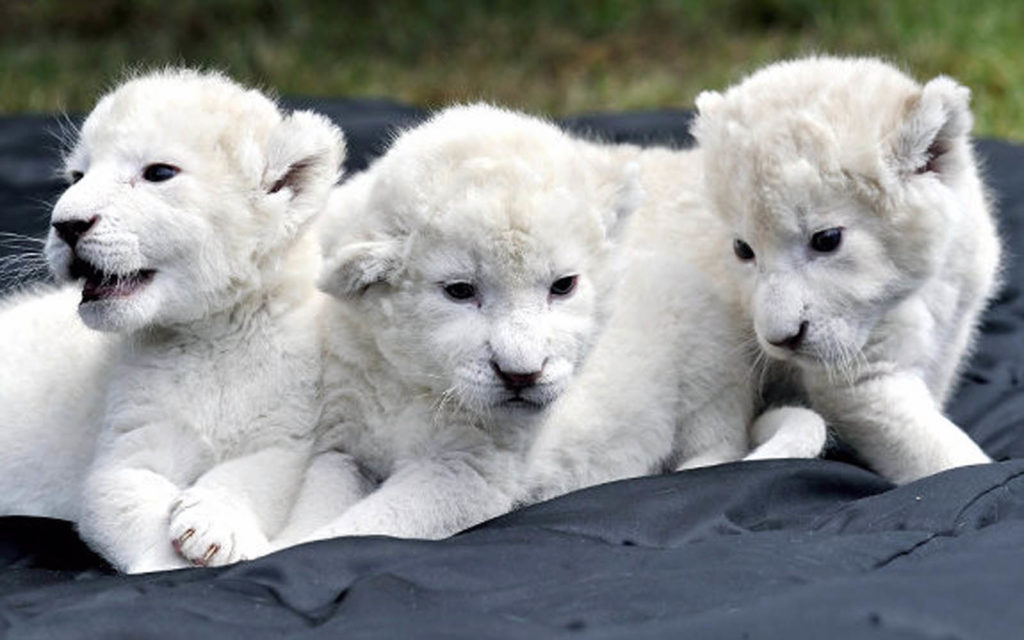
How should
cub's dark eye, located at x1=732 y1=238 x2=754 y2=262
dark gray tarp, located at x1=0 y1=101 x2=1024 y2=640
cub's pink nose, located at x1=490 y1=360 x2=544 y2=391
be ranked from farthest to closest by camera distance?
cub's dark eye, located at x1=732 y1=238 x2=754 y2=262 → cub's pink nose, located at x1=490 y1=360 x2=544 y2=391 → dark gray tarp, located at x1=0 y1=101 x2=1024 y2=640

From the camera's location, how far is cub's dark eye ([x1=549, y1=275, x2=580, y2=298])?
339cm

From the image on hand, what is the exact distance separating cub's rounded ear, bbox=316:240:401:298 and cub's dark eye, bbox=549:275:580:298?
0.30 meters

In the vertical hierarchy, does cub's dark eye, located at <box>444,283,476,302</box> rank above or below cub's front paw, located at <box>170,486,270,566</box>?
above

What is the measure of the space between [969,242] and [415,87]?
187 inches

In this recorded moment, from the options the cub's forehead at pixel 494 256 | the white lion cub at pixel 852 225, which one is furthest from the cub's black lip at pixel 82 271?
the white lion cub at pixel 852 225

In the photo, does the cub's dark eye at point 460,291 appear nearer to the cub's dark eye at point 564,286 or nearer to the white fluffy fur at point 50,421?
the cub's dark eye at point 564,286

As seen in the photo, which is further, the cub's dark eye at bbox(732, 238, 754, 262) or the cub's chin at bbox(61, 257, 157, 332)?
the cub's dark eye at bbox(732, 238, 754, 262)

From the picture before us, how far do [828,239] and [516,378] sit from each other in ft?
2.83

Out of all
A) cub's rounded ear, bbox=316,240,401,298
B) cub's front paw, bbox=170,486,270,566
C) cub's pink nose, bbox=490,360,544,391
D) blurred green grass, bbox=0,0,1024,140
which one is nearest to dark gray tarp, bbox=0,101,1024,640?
cub's front paw, bbox=170,486,270,566

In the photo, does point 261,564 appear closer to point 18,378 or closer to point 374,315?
point 374,315

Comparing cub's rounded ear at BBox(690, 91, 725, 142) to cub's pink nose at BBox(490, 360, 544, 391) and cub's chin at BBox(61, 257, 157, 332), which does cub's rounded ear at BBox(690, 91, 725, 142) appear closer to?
cub's pink nose at BBox(490, 360, 544, 391)

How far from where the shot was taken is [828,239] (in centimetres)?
378

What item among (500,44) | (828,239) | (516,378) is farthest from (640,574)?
(500,44)

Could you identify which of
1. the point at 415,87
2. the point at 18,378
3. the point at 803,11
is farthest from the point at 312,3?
the point at 18,378
